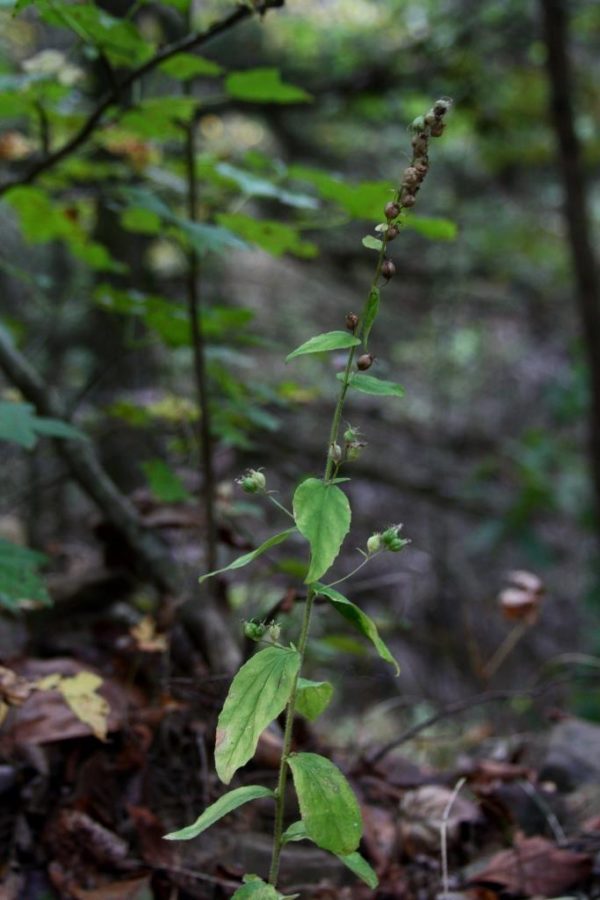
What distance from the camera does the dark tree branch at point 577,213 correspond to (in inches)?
217

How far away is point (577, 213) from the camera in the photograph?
574cm

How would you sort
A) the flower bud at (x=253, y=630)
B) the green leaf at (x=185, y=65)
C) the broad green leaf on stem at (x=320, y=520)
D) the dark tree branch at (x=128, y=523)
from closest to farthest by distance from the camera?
the broad green leaf on stem at (x=320, y=520), the flower bud at (x=253, y=630), the green leaf at (x=185, y=65), the dark tree branch at (x=128, y=523)

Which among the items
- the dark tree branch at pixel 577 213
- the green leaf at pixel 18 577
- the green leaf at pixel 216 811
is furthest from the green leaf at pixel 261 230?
the dark tree branch at pixel 577 213

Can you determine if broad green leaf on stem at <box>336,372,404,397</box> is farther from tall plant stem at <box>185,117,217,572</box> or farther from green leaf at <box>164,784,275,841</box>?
tall plant stem at <box>185,117,217,572</box>

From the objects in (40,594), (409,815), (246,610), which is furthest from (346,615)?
(246,610)

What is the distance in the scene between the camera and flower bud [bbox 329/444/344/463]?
1.04m

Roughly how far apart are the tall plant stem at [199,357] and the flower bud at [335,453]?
3.29 feet

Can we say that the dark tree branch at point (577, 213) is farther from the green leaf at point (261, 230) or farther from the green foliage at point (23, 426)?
the green foliage at point (23, 426)

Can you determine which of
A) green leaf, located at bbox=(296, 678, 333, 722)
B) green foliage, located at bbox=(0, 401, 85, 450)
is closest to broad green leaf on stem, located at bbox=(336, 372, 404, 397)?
green leaf, located at bbox=(296, 678, 333, 722)

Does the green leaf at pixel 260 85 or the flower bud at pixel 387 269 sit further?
the green leaf at pixel 260 85

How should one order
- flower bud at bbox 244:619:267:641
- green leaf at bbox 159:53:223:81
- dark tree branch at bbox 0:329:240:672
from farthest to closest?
1. dark tree branch at bbox 0:329:240:672
2. green leaf at bbox 159:53:223:81
3. flower bud at bbox 244:619:267:641

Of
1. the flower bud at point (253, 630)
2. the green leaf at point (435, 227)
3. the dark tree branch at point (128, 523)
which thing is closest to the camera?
the flower bud at point (253, 630)

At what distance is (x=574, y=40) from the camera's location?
714 cm

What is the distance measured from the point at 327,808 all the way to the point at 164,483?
124 cm
